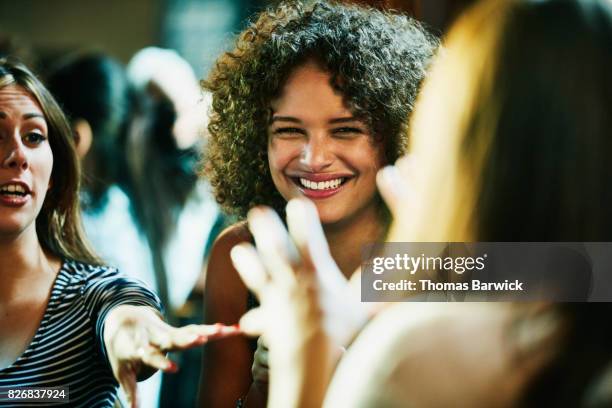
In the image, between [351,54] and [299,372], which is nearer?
[299,372]

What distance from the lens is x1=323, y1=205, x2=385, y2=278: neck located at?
1.14 meters

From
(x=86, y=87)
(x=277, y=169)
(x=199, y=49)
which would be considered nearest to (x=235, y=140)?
(x=277, y=169)

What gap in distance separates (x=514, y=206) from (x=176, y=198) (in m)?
1.07

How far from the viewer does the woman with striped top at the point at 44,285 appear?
1.13 meters

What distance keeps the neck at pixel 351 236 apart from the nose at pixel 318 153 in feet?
0.31

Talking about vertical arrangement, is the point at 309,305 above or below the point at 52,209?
below

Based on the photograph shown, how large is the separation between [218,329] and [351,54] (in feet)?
1.40

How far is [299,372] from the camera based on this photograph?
85 centimetres

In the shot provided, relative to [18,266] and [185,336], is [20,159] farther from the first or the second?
[185,336]

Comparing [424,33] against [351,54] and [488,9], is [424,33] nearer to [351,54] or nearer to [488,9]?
[351,54]

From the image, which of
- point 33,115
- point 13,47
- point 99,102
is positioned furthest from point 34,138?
point 13,47

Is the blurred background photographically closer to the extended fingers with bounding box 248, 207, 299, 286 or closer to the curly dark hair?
the curly dark hair

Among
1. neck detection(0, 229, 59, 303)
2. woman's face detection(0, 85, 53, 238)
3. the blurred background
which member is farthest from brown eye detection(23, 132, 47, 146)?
the blurred background

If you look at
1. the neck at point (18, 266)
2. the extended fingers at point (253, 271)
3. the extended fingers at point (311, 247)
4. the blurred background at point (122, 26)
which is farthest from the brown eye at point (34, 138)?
the blurred background at point (122, 26)
